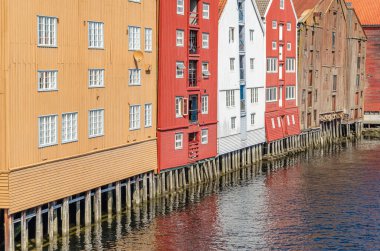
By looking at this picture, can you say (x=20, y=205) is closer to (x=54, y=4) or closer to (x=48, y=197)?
(x=48, y=197)

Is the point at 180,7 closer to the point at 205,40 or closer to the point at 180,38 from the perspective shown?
the point at 180,38

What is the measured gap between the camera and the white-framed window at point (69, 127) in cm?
4919

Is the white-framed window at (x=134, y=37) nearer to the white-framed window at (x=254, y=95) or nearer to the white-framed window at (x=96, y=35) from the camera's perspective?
the white-framed window at (x=96, y=35)

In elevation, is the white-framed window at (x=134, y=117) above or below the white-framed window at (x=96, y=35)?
below

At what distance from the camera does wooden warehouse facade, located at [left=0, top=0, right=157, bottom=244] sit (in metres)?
44.0

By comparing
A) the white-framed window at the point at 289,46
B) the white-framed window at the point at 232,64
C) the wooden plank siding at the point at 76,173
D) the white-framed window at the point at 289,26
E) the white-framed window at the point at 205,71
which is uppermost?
the white-framed window at the point at 289,26

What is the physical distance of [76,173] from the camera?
50375 mm

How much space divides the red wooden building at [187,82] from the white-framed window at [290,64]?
2237cm

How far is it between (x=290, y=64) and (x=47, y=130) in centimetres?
5076

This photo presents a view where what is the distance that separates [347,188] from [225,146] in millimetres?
11375

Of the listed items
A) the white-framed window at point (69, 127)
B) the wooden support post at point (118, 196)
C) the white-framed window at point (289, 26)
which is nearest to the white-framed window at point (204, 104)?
the wooden support post at point (118, 196)

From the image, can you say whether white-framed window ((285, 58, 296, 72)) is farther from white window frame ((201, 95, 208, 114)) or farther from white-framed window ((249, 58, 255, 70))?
white window frame ((201, 95, 208, 114))

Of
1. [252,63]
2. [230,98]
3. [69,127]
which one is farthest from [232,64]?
[69,127]

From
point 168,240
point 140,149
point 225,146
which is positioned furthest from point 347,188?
point 168,240
